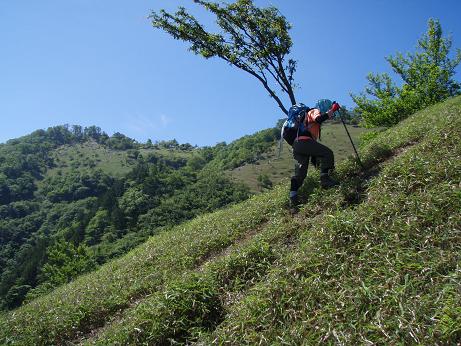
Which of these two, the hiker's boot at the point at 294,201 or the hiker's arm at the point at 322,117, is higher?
the hiker's arm at the point at 322,117

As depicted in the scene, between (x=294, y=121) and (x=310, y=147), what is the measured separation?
858 mm

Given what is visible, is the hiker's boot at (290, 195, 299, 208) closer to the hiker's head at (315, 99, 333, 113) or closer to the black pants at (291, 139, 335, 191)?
the black pants at (291, 139, 335, 191)

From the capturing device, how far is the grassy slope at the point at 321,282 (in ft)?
15.5

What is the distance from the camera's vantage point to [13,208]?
180000 millimetres

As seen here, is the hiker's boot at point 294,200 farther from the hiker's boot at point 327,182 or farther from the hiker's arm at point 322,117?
the hiker's arm at point 322,117

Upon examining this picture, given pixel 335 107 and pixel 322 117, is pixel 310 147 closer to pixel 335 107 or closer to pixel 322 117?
pixel 322 117

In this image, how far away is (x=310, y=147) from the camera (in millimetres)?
10148

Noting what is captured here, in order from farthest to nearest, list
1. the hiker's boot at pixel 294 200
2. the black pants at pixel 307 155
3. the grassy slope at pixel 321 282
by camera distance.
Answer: the hiker's boot at pixel 294 200 < the black pants at pixel 307 155 < the grassy slope at pixel 321 282

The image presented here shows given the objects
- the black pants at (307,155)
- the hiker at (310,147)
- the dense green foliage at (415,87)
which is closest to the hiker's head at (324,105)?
the hiker at (310,147)

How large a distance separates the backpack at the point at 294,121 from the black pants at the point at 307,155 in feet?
0.96

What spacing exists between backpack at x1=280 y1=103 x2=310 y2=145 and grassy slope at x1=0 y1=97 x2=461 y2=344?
5.56 feet

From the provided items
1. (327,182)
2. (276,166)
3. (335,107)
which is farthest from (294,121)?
(276,166)

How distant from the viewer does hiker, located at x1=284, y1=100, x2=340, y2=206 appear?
10156 mm

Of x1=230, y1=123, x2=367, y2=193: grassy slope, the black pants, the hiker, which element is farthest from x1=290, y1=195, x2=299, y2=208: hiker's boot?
x1=230, y1=123, x2=367, y2=193: grassy slope
